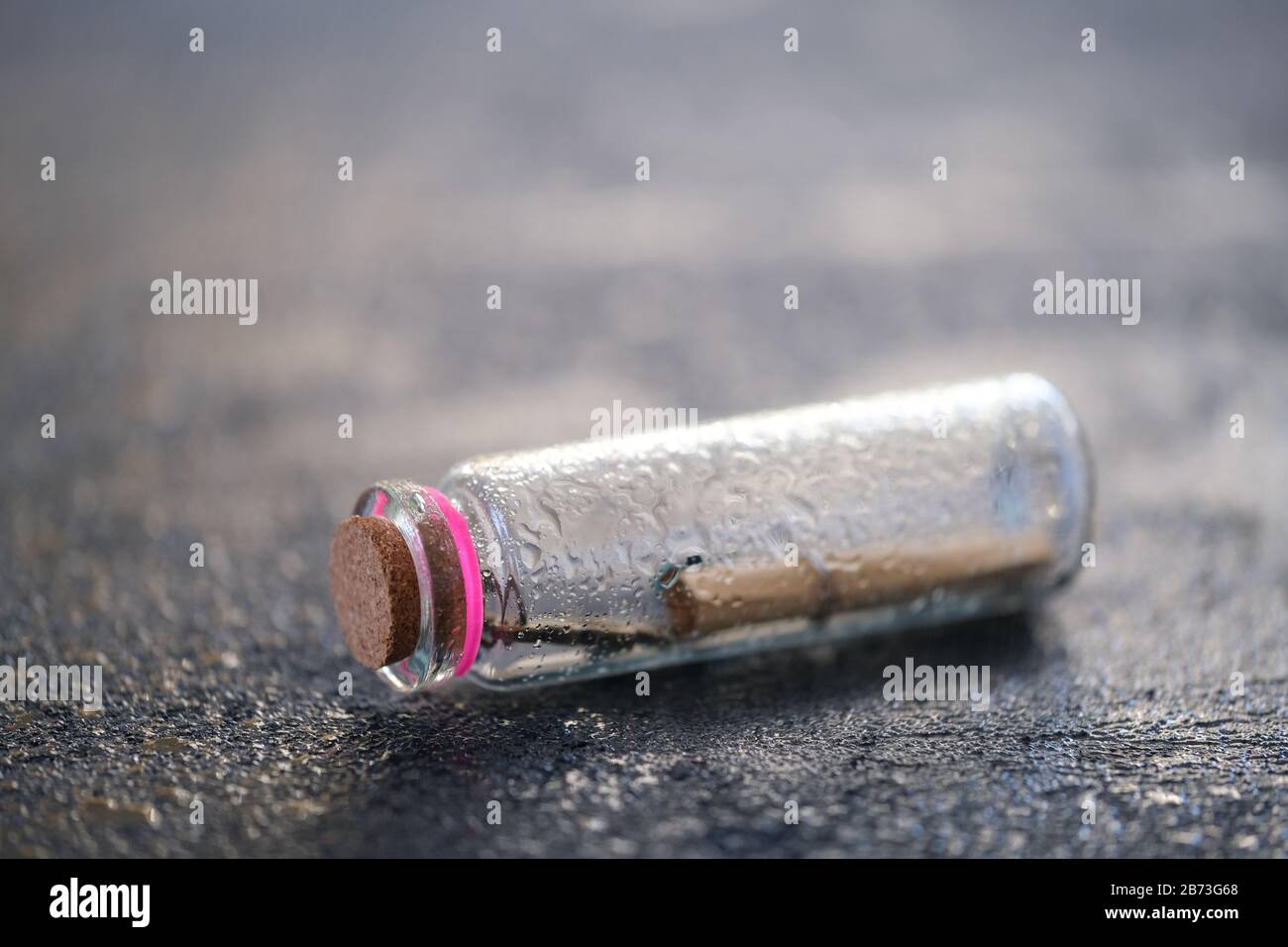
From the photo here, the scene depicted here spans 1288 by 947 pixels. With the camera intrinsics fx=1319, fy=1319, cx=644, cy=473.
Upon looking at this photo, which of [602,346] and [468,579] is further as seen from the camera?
[602,346]

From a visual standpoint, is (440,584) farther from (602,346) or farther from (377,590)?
(602,346)

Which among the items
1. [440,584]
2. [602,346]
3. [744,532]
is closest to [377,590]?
[440,584]

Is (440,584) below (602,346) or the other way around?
below

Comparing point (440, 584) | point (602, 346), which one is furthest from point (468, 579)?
point (602, 346)
